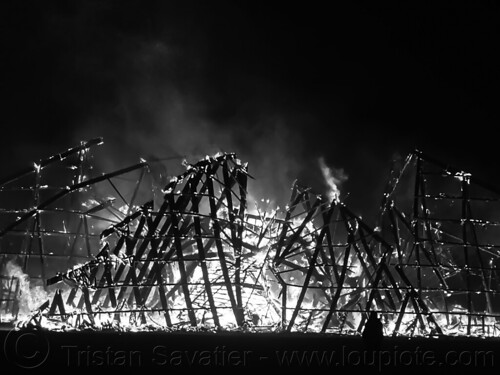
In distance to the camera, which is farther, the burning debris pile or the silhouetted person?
the burning debris pile

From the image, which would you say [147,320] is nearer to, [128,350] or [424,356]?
[128,350]

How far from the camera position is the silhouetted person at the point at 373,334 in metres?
15.7

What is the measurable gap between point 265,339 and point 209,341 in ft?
5.17

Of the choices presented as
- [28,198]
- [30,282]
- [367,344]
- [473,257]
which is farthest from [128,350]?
[473,257]

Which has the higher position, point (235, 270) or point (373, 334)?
point (235, 270)

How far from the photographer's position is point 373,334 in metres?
15.8

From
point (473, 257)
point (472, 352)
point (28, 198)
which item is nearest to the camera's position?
point (472, 352)

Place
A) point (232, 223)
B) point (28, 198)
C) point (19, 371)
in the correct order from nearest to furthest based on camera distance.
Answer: point (19, 371), point (232, 223), point (28, 198)

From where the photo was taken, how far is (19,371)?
15.2m

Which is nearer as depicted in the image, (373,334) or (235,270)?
(373,334)

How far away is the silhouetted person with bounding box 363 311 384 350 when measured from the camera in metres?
15.7

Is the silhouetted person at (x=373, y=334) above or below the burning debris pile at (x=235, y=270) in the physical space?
below

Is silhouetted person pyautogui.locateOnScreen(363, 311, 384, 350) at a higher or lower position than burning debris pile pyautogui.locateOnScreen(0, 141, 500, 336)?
lower

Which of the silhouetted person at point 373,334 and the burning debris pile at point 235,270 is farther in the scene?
the burning debris pile at point 235,270
